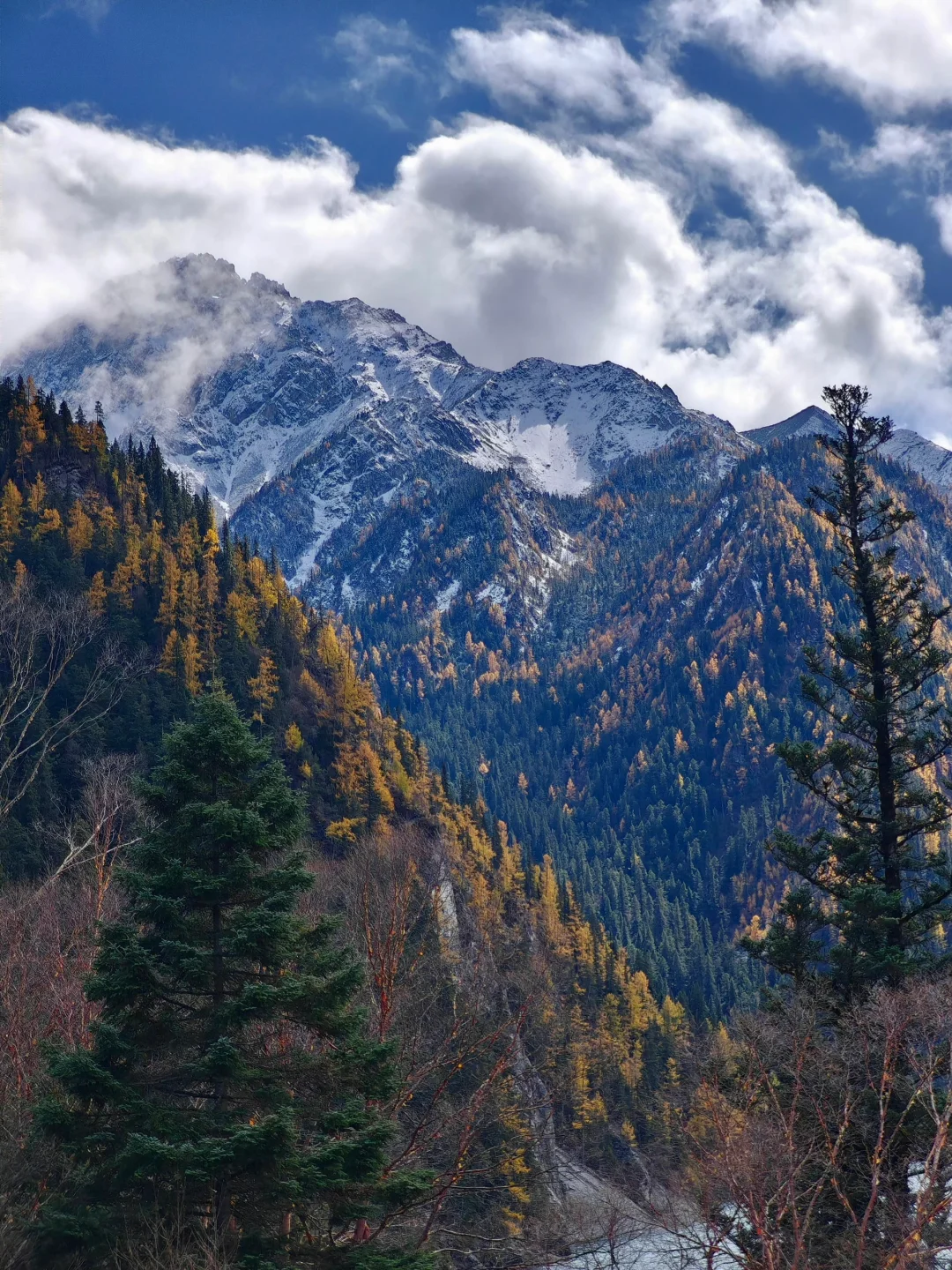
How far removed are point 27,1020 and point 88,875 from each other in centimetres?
1277

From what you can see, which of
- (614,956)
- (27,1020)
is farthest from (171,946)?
(614,956)

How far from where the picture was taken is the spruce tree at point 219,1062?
42.7 ft

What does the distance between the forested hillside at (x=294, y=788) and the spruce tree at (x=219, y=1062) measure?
8.35 m

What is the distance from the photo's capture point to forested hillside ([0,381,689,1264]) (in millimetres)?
36562

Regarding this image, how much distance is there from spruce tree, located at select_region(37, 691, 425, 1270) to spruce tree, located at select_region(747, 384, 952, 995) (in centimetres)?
1255

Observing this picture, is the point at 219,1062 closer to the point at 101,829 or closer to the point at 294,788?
the point at 101,829

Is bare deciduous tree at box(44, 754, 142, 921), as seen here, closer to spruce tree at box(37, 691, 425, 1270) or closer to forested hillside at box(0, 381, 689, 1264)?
forested hillside at box(0, 381, 689, 1264)

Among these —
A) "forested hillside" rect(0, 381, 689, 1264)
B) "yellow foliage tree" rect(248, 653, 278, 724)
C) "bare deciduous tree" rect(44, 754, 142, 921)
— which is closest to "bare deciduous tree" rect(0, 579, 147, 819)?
"forested hillside" rect(0, 381, 689, 1264)

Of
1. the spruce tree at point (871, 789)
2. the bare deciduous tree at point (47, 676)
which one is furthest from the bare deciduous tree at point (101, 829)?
the spruce tree at point (871, 789)

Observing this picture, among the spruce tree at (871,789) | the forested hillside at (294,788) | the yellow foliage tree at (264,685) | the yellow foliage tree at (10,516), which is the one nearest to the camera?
the spruce tree at (871,789)


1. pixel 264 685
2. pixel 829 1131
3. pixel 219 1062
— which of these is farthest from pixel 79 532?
pixel 829 1131

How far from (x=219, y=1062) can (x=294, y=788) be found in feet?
226

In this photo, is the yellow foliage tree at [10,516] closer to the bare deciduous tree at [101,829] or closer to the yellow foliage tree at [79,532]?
the yellow foliage tree at [79,532]

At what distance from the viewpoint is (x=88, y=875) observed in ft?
115
